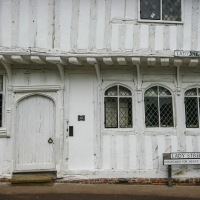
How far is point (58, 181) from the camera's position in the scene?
300 inches

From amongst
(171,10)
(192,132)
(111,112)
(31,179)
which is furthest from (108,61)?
(31,179)

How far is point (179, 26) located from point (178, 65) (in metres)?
1.21

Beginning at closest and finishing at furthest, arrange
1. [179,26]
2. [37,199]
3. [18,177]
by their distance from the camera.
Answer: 1. [37,199]
2. [18,177]
3. [179,26]

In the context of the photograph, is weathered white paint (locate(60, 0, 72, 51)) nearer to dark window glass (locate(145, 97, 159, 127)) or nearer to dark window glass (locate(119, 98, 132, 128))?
dark window glass (locate(119, 98, 132, 128))

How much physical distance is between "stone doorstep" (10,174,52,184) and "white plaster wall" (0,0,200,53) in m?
3.57

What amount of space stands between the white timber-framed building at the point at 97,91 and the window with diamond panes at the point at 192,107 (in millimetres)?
30

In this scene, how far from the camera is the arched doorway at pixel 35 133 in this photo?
7.82m

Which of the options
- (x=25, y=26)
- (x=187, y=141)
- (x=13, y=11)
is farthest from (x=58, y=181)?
(x=13, y=11)

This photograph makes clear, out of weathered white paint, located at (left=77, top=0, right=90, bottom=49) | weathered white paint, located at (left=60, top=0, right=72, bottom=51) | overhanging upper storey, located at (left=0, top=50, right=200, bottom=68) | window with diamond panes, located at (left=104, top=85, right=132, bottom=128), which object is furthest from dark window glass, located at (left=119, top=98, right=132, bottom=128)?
weathered white paint, located at (left=60, top=0, right=72, bottom=51)

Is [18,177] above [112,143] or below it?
below

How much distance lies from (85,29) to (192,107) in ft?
12.9

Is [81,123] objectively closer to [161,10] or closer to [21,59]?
[21,59]

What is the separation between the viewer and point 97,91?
799 centimetres

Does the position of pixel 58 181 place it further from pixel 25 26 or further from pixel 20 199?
pixel 25 26
